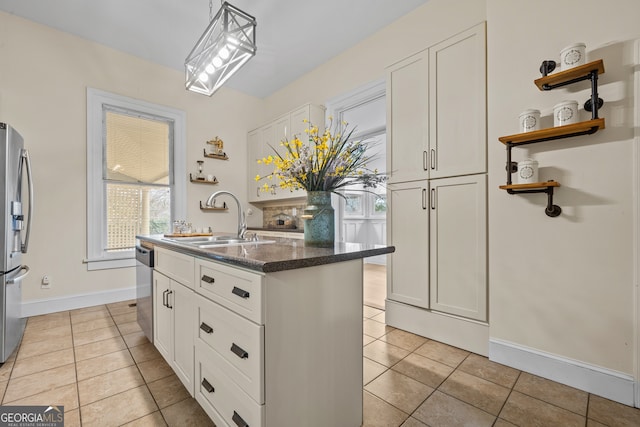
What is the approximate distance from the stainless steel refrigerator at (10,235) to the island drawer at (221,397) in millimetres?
1703

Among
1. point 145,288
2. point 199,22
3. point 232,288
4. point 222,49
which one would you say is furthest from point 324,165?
point 199,22

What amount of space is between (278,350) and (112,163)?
11.8 feet

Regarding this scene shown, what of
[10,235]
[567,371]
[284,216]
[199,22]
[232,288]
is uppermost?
[199,22]

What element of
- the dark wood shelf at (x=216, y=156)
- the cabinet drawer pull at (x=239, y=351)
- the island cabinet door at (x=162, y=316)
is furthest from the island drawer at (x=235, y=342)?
the dark wood shelf at (x=216, y=156)

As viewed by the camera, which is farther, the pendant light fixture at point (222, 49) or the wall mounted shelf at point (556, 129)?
the pendant light fixture at point (222, 49)

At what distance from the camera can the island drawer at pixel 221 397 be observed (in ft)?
3.52

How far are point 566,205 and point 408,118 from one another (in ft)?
4.51

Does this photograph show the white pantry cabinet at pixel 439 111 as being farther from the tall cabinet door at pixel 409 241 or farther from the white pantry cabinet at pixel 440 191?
the tall cabinet door at pixel 409 241

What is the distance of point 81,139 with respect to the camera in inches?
128

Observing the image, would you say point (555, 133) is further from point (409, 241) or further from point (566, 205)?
point (409, 241)

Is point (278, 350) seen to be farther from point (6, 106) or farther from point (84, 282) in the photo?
point (6, 106)

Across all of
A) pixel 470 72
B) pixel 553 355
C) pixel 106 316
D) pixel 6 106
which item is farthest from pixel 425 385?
pixel 6 106

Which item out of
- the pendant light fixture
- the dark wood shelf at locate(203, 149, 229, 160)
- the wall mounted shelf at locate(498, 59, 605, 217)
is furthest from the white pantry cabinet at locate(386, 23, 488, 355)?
the dark wood shelf at locate(203, 149, 229, 160)

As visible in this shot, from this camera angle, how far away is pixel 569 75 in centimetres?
163
